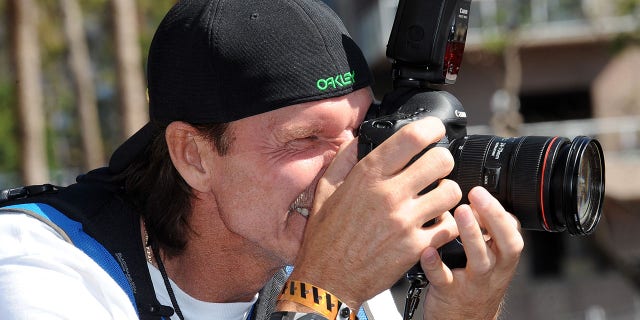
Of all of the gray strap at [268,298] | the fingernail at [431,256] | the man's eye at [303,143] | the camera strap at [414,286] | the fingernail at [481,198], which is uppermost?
the man's eye at [303,143]

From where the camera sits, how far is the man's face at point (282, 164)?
2838 mm

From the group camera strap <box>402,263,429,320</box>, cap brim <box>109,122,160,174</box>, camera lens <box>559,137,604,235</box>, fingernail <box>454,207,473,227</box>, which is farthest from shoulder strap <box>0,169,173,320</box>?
camera lens <box>559,137,604,235</box>

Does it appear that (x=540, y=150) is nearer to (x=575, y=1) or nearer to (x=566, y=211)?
(x=566, y=211)

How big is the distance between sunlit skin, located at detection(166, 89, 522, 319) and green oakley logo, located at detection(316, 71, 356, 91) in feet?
0.13

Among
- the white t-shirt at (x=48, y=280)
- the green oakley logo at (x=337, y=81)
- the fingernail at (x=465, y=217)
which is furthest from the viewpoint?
the green oakley logo at (x=337, y=81)

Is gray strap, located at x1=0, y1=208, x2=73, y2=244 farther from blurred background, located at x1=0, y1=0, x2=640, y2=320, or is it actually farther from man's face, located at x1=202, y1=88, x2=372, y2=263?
blurred background, located at x1=0, y1=0, x2=640, y2=320

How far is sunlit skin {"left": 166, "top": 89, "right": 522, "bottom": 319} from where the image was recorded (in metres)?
2.55

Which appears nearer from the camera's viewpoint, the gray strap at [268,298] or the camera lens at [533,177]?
the camera lens at [533,177]

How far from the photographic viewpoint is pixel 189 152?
9.95 feet

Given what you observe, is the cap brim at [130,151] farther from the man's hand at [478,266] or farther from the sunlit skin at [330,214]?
the man's hand at [478,266]

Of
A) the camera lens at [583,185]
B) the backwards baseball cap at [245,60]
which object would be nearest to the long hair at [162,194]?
the backwards baseball cap at [245,60]

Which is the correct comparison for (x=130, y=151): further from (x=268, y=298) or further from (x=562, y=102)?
(x=562, y=102)

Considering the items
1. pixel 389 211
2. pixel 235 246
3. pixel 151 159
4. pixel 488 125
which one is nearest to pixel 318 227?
pixel 389 211

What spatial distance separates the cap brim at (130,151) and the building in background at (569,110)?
15.8 metres
